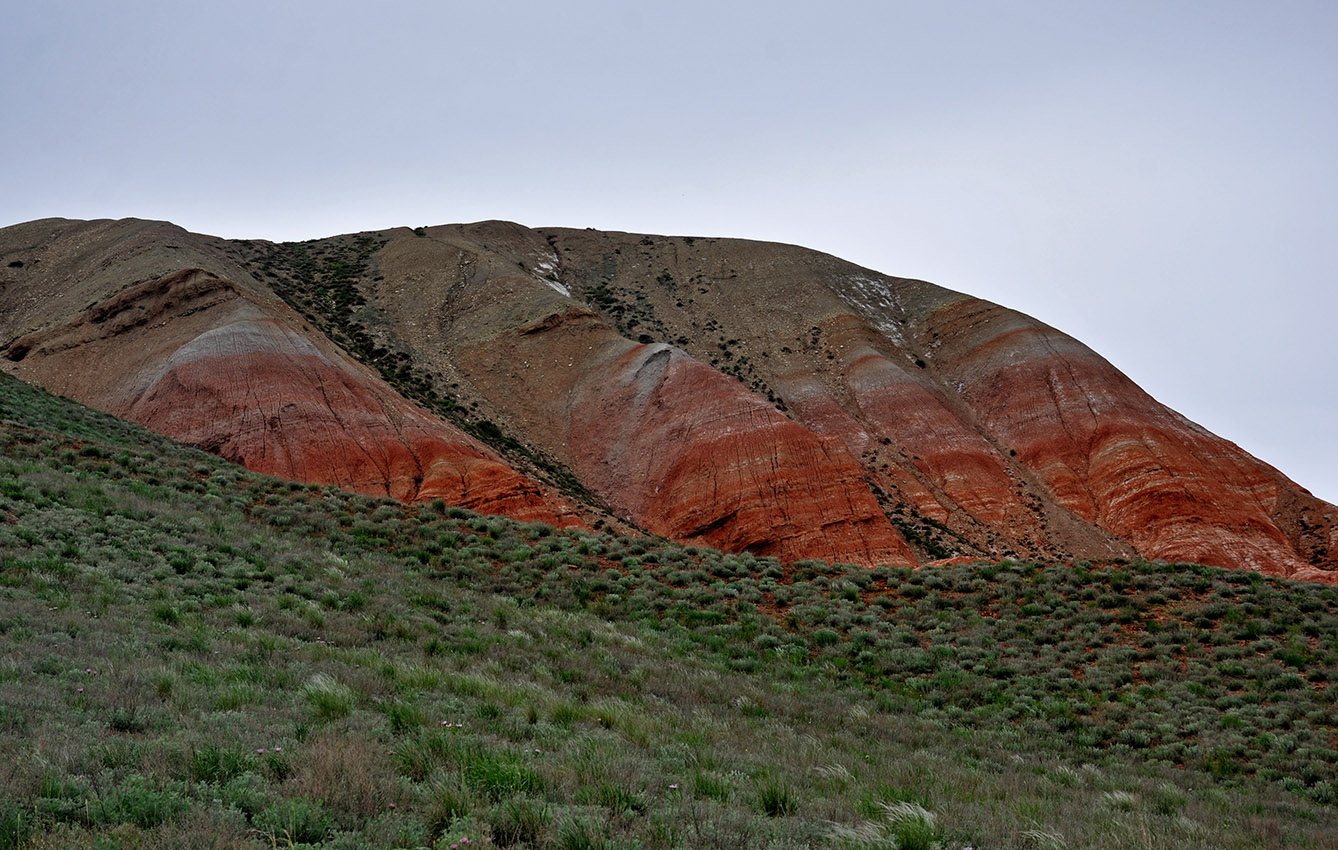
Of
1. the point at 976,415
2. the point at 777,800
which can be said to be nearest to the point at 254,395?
the point at 777,800

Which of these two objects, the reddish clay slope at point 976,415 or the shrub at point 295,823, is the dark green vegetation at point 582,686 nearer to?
the shrub at point 295,823

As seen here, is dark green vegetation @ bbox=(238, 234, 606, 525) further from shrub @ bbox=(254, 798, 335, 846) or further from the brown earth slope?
shrub @ bbox=(254, 798, 335, 846)

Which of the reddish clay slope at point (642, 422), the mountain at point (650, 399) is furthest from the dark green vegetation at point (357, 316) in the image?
the reddish clay slope at point (642, 422)

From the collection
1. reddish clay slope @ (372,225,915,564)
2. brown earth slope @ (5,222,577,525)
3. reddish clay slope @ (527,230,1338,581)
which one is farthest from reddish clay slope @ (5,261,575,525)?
reddish clay slope @ (527,230,1338,581)

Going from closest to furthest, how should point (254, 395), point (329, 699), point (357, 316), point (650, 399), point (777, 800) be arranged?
point (777, 800) → point (329, 699) → point (254, 395) → point (650, 399) → point (357, 316)

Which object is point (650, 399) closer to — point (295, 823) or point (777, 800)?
point (777, 800)

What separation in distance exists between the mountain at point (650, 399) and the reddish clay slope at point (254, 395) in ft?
0.42

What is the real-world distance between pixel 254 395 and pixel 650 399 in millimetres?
20331

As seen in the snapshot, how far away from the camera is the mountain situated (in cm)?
3516

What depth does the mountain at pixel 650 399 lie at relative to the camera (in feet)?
115

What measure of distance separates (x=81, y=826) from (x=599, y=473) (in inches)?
1552

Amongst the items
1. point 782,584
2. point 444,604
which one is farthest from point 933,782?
point 782,584

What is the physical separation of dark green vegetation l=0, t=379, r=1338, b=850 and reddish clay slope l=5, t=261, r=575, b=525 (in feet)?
37.6

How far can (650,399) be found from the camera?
1788 inches
